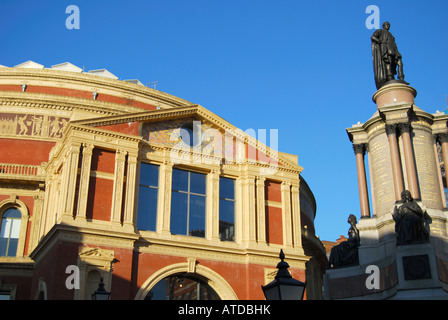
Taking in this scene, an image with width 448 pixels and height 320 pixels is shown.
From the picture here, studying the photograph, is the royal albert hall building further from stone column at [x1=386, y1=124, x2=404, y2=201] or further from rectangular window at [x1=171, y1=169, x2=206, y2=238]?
stone column at [x1=386, y1=124, x2=404, y2=201]

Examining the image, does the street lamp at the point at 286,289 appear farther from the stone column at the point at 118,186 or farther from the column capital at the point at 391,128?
the stone column at the point at 118,186

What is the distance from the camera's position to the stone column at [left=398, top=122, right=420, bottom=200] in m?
21.4

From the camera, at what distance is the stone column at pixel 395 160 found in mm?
21438

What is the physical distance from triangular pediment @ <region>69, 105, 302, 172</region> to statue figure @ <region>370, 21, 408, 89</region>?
8974mm

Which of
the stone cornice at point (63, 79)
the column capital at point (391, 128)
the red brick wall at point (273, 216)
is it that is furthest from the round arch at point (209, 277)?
the stone cornice at point (63, 79)

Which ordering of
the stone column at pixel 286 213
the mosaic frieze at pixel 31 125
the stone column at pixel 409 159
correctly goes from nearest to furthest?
the stone column at pixel 409 159
the stone column at pixel 286 213
the mosaic frieze at pixel 31 125

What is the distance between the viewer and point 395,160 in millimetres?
21922

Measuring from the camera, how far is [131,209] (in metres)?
Answer: 27.2

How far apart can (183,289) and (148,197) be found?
5.06 metres

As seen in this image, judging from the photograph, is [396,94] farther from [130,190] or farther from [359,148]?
[130,190]

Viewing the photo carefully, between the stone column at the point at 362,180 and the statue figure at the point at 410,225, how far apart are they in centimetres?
366

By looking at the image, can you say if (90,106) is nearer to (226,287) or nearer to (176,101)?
(176,101)

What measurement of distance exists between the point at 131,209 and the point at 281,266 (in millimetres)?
17163

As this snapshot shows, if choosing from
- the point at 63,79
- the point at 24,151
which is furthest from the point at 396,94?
the point at 63,79
